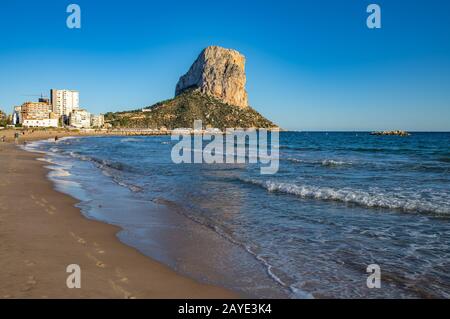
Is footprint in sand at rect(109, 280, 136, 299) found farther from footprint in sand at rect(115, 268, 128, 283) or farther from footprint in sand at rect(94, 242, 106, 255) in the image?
footprint in sand at rect(94, 242, 106, 255)

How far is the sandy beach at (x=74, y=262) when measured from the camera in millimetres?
5070

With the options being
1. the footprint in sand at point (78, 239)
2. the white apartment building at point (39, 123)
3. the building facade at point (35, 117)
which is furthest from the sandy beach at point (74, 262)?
the white apartment building at point (39, 123)

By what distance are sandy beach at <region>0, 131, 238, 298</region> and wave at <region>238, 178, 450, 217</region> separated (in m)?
8.68

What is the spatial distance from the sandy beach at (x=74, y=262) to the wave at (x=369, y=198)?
8.68 meters

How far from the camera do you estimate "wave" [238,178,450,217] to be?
12023 millimetres

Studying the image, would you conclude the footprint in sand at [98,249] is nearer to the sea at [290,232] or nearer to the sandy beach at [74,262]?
the sandy beach at [74,262]

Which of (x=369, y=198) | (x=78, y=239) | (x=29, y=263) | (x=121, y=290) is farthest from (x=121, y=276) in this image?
(x=369, y=198)

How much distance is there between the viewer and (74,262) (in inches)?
245

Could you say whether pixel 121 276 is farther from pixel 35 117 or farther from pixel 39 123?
pixel 35 117

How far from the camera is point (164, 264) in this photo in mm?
6547

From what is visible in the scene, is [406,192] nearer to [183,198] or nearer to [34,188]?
[183,198]

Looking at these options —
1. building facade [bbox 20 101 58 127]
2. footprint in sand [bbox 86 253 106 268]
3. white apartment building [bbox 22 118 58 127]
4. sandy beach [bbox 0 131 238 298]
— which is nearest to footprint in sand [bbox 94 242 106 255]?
sandy beach [bbox 0 131 238 298]

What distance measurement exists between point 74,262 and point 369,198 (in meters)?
10.9
